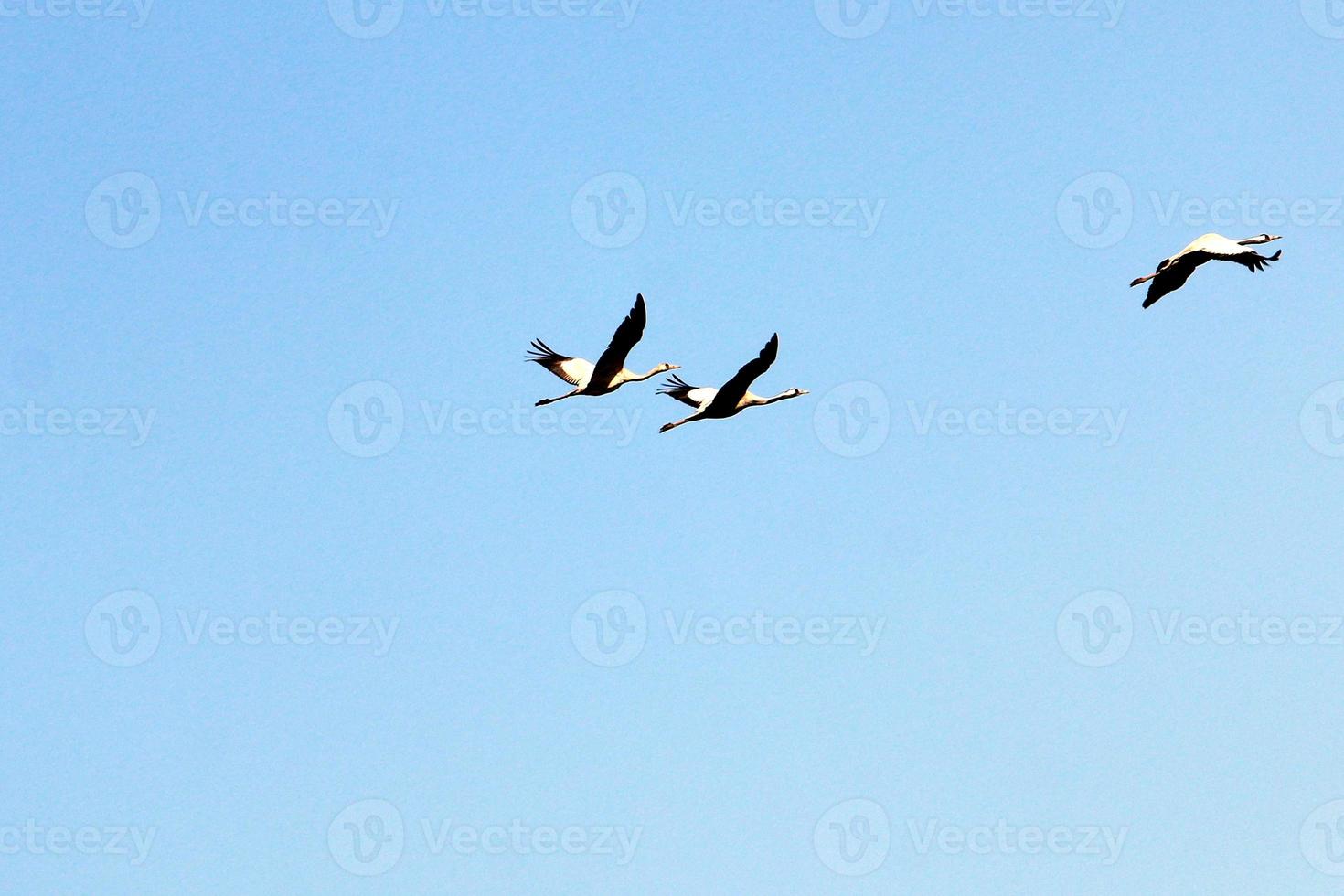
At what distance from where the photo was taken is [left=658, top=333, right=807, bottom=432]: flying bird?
43591 millimetres

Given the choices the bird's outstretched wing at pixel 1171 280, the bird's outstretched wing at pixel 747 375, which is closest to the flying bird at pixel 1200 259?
the bird's outstretched wing at pixel 1171 280

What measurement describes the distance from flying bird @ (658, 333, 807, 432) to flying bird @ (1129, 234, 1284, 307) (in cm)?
861

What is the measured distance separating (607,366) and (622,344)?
5.57ft

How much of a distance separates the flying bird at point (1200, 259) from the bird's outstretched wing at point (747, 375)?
25.2ft

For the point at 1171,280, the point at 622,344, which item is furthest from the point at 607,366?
the point at 1171,280

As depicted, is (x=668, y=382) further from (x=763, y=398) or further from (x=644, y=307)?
(x=644, y=307)

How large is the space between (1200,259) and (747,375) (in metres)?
10.1

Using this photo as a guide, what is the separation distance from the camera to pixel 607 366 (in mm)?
45438

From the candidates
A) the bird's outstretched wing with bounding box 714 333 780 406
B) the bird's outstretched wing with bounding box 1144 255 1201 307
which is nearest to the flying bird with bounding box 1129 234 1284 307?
the bird's outstretched wing with bounding box 1144 255 1201 307

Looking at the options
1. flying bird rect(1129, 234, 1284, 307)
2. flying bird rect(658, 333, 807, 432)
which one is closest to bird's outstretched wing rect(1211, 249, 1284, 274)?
flying bird rect(1129, 234, 1284, 307)

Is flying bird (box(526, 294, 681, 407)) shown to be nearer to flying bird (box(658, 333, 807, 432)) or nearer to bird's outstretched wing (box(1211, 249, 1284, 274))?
flying bird (box(658, 333, 807, 432))

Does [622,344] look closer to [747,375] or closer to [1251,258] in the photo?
[747,375]

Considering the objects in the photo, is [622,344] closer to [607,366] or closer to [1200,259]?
[607,366]

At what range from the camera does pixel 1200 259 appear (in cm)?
3981
